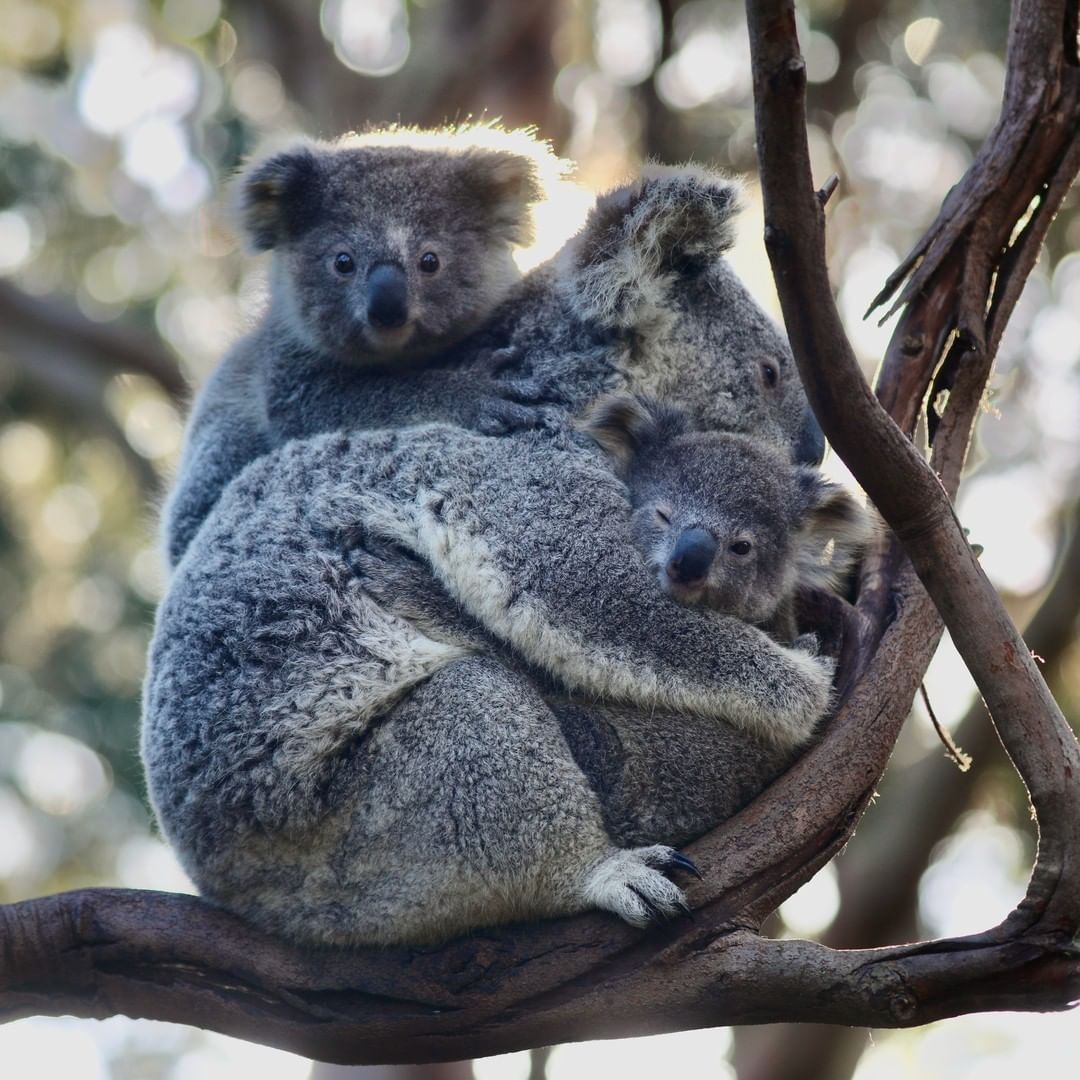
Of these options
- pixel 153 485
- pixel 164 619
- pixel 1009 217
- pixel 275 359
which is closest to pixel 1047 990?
pixel 1009 217

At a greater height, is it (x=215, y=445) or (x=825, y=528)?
(x=215, y=445)

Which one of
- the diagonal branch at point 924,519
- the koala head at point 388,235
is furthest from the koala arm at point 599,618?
the koala head at point 388,235

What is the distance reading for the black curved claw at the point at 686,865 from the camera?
11.1 ft

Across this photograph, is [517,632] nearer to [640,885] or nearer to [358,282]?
[640,885]

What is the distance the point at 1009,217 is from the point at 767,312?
81 centimetres

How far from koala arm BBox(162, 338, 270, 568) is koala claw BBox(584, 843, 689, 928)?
6.15ft

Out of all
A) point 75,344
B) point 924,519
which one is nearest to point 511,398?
point 924,519

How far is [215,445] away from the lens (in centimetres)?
467

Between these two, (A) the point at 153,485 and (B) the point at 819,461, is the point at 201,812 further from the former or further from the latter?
(A) the point at 153,485

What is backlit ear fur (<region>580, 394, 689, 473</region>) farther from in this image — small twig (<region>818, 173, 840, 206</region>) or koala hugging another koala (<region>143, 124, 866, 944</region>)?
small twig (<region>818, 173, 840, 206</region>)

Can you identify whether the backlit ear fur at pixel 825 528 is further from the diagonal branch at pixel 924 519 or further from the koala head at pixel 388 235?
the koala head at pixel 388 235

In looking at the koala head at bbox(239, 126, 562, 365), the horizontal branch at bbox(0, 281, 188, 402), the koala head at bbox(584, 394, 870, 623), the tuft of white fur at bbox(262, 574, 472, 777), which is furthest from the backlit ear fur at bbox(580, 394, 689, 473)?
the horizontal branch at bbox(0, 281, 188, 402)

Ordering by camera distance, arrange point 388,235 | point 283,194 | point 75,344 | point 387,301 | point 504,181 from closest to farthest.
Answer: point 387,301
point 388,235
point 283,194
point 504,181
point 75,344

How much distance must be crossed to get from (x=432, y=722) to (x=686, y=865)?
73 centimetres
